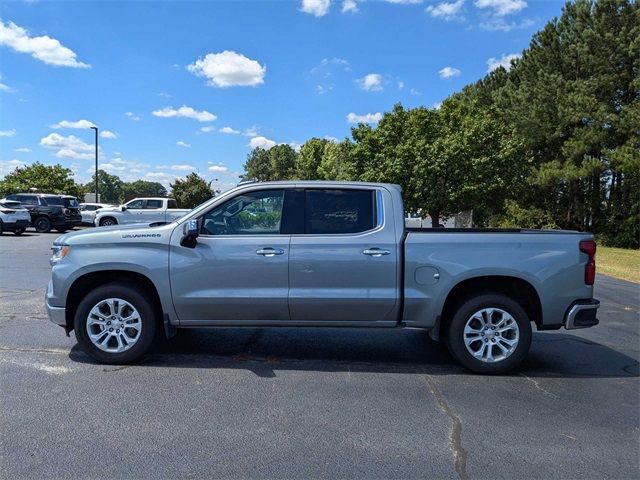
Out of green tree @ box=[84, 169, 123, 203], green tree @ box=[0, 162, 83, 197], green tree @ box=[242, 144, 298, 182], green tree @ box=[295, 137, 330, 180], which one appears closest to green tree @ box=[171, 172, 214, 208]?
green tree @ box=[0, 162, 83, 197]

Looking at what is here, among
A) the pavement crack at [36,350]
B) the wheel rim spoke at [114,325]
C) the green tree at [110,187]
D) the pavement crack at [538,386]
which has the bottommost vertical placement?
the pavement crack at [538,386]

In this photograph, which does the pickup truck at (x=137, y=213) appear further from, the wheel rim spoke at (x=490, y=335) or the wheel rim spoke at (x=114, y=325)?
the wheel rim spoke at (x=490, y=335)

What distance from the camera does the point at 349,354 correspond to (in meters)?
5.62

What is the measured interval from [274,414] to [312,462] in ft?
2.57

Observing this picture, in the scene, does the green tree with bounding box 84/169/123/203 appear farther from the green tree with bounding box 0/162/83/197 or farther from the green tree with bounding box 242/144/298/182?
the green tree with bounding box 0/162/83/197

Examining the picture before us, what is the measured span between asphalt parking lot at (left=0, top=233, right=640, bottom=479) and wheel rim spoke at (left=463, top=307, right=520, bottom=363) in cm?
24

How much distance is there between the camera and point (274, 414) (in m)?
3.97

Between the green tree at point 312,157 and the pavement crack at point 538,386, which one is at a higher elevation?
the green tree at point 312,157

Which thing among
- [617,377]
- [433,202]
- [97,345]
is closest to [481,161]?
[433,202]

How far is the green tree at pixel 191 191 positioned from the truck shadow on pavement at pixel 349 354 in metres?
49.1

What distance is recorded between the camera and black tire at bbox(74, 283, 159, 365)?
16.4ft

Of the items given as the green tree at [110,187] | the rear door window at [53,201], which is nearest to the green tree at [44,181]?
the rear door window at [53,201]

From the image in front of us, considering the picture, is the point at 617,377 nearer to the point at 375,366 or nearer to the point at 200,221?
the point at 375,366

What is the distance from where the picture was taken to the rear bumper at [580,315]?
4.87 metres
